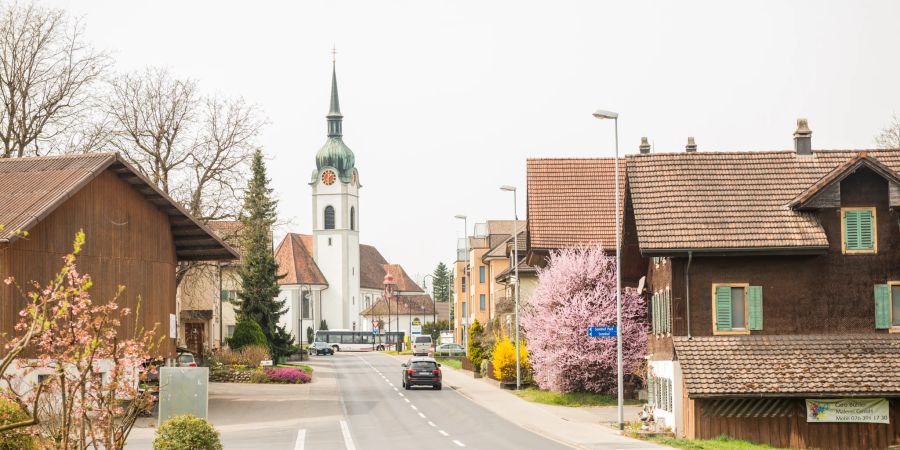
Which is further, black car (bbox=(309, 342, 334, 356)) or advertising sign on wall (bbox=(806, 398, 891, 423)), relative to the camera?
black car (bbox=(309, 342, 334, 356))

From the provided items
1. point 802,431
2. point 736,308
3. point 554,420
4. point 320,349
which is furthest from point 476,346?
point 320,349

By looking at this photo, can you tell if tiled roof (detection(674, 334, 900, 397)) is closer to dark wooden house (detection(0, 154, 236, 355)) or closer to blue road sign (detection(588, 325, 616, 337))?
blue road sign (detection(588, 325, 616, 337))

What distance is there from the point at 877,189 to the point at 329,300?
115 meters

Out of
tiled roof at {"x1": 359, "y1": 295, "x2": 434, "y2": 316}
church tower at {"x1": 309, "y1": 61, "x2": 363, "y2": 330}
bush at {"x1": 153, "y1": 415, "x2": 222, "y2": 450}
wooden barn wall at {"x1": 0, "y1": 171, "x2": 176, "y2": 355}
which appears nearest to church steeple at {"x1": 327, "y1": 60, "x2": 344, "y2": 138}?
church tower at {"x1": 309, "y1": 61, "x2": 363, "y2": 330}

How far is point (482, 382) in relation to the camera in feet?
195

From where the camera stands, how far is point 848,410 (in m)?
29.8

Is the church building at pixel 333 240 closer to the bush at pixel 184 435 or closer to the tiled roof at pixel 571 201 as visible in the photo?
the tiled roof at pixel 571 201

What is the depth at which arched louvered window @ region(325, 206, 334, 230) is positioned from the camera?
475ft

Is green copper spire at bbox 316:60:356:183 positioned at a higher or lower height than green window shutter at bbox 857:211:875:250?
higher

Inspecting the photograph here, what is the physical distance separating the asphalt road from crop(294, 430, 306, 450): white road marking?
3 centimetres

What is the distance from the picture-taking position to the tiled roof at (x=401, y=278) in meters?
164

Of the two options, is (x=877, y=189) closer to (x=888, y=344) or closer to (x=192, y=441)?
(x=888, y=344)

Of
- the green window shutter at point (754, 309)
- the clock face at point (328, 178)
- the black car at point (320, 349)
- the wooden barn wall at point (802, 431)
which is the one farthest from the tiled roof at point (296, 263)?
the wooden barn wall at point (802, 431)

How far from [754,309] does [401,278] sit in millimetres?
133920
